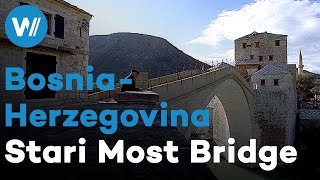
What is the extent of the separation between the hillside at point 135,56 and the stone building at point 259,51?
10872 mm

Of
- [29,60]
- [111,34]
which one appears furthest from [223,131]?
[111,34]

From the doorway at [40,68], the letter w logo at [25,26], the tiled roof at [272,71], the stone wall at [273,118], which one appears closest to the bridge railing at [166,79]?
the doorway at [40,68]

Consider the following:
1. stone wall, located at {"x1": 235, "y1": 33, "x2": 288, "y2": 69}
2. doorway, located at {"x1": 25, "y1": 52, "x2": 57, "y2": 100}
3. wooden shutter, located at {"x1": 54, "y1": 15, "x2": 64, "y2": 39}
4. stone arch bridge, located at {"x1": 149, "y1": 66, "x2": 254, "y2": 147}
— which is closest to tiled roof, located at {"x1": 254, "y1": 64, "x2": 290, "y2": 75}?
stone arch bridge, located at {"x1": 149, "y1": 66, "x2": 254, "y2": 147}

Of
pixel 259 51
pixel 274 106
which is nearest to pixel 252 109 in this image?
pixel 274 106

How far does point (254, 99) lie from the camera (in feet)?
85.6

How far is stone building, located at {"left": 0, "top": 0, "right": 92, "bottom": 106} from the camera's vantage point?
11.1 m

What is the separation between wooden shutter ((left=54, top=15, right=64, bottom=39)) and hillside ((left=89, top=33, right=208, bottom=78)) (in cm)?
3910

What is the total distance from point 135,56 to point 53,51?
51.2 meters

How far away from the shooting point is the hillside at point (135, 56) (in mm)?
58656

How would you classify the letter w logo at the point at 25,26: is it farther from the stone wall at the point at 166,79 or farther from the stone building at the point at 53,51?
the stone wall at the point at 166,79

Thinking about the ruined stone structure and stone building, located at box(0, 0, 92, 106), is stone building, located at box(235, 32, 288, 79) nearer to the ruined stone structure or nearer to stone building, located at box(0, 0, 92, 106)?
the ruined stone structure

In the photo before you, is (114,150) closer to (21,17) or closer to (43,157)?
(43,157)

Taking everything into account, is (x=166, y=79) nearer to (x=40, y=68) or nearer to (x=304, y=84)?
(x=40, y=68)

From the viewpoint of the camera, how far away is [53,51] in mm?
13016
